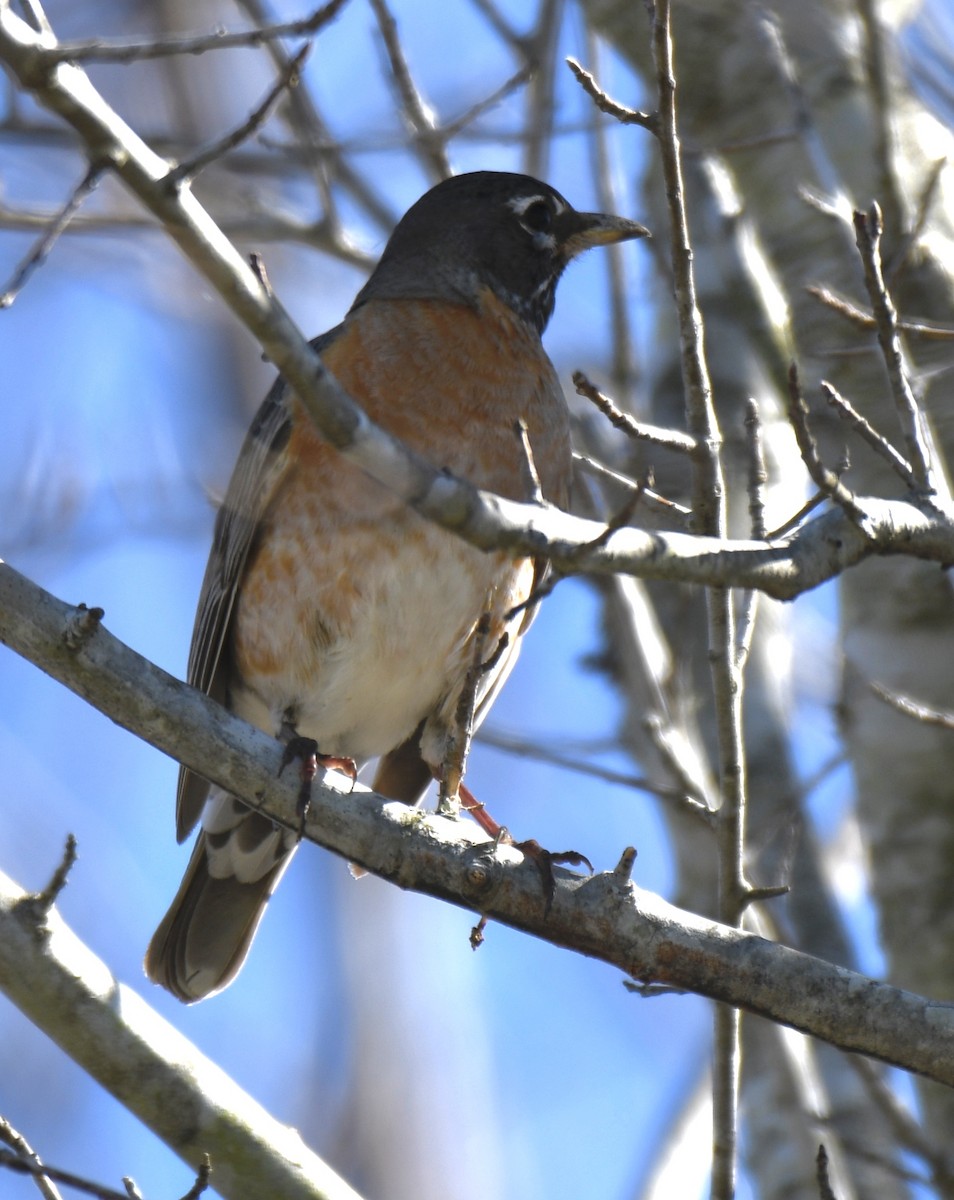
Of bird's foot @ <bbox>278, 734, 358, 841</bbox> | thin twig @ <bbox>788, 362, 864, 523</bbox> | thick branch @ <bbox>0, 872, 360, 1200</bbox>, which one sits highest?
thin twig @ <bbox>788, 362, 864, 523</bbox>

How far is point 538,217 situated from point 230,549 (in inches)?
88.5

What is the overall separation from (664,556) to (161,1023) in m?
1.80

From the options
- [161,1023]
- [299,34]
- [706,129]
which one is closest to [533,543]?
[299,34]

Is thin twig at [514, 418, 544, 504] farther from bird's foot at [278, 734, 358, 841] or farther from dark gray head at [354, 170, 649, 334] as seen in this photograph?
dark gray head at [354, 170, 649, 334]

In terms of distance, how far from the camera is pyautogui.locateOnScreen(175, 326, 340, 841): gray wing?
18.2 feet

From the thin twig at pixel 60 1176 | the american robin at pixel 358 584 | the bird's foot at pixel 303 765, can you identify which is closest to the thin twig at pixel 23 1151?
the thin twig at pixel 60 1176

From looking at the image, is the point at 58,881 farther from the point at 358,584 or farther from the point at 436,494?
the point at 358,584

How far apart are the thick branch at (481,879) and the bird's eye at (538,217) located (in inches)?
134

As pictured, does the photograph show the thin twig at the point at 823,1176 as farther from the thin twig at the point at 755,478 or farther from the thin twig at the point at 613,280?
the thin twig at the point at 613,280

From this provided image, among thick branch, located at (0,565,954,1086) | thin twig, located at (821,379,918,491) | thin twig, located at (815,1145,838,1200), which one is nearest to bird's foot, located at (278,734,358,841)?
thick branch, located at (0,565,954,1086)

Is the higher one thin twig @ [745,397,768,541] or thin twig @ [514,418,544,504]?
thin twig @ [745,397,768,541]

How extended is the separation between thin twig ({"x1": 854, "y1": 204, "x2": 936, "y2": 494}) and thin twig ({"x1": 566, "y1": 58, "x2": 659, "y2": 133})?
54cm

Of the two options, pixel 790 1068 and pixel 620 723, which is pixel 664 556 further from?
pixel 620 723

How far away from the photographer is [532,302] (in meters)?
6.76
